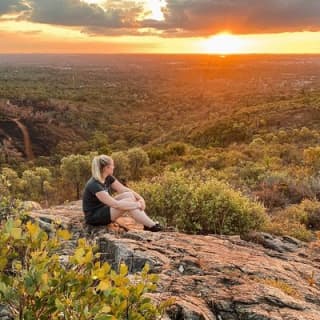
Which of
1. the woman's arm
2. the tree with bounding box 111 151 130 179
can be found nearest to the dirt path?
the tree with bounding box 111 151 130 179

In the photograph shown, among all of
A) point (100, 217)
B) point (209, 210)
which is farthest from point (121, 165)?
point (100, 217)

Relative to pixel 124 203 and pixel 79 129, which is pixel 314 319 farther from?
pixel 79 129

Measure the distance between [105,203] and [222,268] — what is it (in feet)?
6.70

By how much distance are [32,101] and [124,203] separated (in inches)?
2912

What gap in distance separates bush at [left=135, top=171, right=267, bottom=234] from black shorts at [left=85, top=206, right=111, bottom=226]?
1166 mm

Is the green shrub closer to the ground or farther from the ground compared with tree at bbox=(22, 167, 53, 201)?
farther from the ground

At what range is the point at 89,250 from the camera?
1949 millimetres

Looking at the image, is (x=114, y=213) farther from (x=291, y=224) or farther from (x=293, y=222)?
(x=293, y=222)

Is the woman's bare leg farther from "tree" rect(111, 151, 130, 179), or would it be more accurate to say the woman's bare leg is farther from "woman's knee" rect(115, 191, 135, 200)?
"tree" rect(111, 151, 130, 179)

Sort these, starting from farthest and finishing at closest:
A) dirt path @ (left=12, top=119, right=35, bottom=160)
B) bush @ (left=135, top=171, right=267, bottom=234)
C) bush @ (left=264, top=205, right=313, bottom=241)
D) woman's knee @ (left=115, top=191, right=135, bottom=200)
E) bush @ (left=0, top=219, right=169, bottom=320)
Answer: dirt path @ (left=12, top=119, right=35, bottom=160) → bush @ (left=264, top=205, right=313, bottom=241) → bush @ (left=135, top=171, right=267, bottom=234) → woman's knee @ (left=115, top=191, right=135, bottom=200) → bush @ (left=0, top=219, right=169, bottom=320)

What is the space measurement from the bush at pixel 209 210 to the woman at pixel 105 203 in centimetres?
74

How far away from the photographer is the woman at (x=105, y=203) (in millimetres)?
5980

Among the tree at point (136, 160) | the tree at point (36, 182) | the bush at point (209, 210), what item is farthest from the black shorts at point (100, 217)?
the tree at point (136, 160)

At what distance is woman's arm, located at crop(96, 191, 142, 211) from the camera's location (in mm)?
6004
